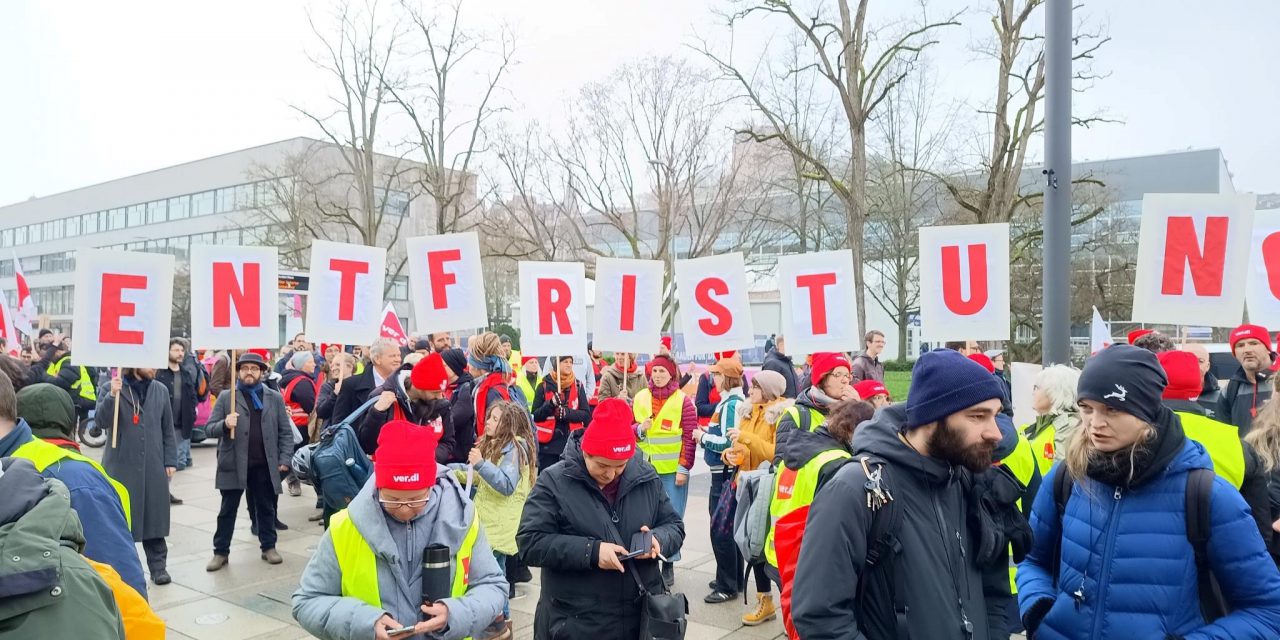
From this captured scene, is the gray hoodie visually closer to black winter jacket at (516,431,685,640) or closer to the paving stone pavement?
black winter jacket at (516,431,685,640)

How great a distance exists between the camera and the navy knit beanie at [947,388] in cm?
244

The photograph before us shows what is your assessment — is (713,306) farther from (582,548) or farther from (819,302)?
(582,548)

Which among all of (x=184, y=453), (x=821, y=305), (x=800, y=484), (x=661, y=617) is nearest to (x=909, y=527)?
(x=800, y=484)

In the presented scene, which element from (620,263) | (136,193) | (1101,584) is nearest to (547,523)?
(1101,584)

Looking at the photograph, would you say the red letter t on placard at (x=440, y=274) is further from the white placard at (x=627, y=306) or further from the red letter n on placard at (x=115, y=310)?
the red letter n on placard at (x=115, y=310)

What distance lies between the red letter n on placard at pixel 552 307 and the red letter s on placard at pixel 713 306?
140 cm

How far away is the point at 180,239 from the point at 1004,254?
63832 millimetres

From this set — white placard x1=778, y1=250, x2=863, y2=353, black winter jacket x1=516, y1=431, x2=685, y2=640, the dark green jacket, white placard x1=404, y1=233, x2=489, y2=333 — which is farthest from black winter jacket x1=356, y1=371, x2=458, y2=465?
the dark green jacket

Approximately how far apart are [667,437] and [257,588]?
12.4ft

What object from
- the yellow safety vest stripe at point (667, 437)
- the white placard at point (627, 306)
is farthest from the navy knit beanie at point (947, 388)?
the white placard at point (627, 306)

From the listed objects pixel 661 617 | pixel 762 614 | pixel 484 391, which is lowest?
pixel 762 614

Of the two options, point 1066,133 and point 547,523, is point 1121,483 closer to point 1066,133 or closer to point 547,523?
point 547,523

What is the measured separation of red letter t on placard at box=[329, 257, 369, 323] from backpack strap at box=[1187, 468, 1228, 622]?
7.29 meters

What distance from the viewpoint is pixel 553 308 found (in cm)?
855
